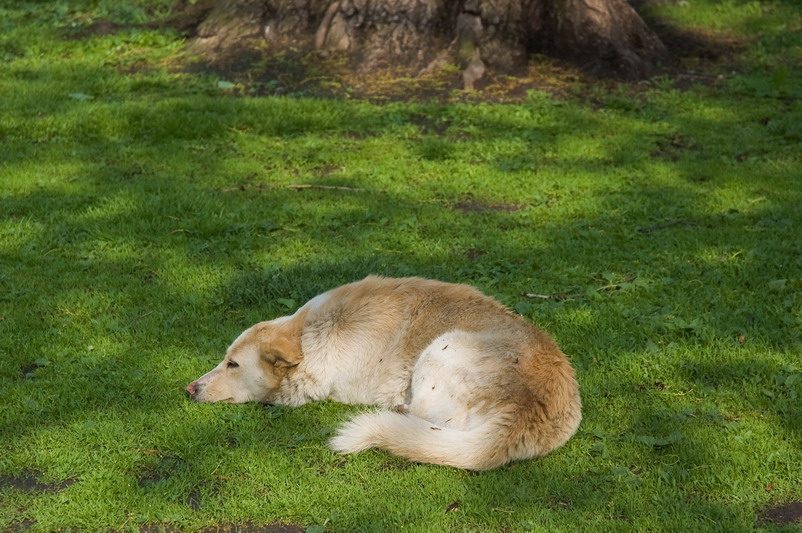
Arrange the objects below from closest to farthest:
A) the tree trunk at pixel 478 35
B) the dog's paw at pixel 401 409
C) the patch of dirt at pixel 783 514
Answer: the patch of dirt at pixel 783 514 < the dog's paw at pixel 401 409 < the tree trunk at pixel 478 35

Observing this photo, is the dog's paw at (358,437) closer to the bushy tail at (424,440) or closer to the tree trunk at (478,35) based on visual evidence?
the bushy tail at (424,440)

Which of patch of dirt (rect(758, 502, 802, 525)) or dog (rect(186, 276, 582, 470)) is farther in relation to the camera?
dog (rect(186, 276, 582, 470))

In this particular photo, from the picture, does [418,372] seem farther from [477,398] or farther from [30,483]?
[30,483]

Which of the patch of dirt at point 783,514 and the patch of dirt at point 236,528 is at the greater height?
the patch of dirt at point 783,514

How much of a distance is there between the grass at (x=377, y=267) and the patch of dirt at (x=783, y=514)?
0.04 meters

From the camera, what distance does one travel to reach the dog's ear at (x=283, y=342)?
18.7 feet

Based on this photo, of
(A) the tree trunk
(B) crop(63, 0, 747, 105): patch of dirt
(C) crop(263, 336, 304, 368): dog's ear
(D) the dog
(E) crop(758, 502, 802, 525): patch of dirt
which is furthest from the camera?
(A) the tree trunk

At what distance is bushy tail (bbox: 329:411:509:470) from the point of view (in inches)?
193

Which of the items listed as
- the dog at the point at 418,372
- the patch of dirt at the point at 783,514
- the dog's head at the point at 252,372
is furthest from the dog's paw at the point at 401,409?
the patch of dirt at the point at 783,514

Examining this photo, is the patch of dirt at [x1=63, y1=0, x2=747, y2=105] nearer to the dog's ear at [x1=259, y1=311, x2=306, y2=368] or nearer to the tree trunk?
the tree trunk

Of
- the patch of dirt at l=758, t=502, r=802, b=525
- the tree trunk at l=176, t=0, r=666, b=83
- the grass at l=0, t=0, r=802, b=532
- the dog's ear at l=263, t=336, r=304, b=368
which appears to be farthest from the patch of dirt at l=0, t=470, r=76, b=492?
the tree trunk at l=176, t=0, r=666, b=83

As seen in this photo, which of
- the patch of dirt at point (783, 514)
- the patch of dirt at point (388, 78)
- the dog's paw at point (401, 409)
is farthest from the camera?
the patch of dirt at point (388, 78)

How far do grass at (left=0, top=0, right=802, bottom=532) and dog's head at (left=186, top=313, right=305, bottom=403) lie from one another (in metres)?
0.14

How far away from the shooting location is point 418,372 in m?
5.45
